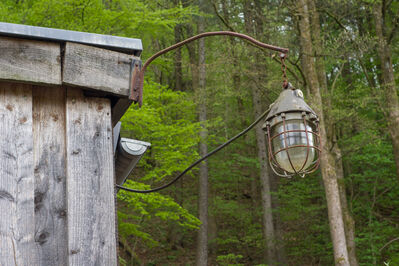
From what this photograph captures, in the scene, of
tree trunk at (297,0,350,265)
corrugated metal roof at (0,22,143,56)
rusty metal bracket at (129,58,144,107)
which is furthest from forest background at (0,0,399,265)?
corrugated metal roof at (0,22,143,56)

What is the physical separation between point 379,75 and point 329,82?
7.74 feet

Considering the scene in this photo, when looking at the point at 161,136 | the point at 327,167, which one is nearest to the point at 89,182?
the point at 327,167

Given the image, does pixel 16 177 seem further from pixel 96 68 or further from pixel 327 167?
pixel 327 167

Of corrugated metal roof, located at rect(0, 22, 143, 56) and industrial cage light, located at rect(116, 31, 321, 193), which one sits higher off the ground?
corrugated metal roof, located at rect(0, 22, 143, 56)

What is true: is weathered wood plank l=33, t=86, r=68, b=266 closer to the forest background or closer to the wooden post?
the wooden post

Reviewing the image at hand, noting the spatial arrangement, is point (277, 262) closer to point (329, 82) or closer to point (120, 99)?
point (329, 82)

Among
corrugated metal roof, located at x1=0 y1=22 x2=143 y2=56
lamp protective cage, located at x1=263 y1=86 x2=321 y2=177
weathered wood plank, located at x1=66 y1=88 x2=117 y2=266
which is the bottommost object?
weathered wood plank, located at x1=66 y1=88 x2=117 y2=266

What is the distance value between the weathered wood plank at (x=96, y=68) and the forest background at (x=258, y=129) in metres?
5.75

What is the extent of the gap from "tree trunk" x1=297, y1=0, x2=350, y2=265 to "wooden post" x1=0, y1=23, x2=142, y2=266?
734 centimetres

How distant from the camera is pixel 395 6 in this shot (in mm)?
15031

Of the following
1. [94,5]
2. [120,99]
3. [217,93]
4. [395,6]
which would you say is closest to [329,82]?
[395,6]

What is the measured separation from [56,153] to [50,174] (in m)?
0.11

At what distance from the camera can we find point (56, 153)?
212cm

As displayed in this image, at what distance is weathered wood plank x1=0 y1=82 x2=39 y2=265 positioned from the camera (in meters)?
1.93
